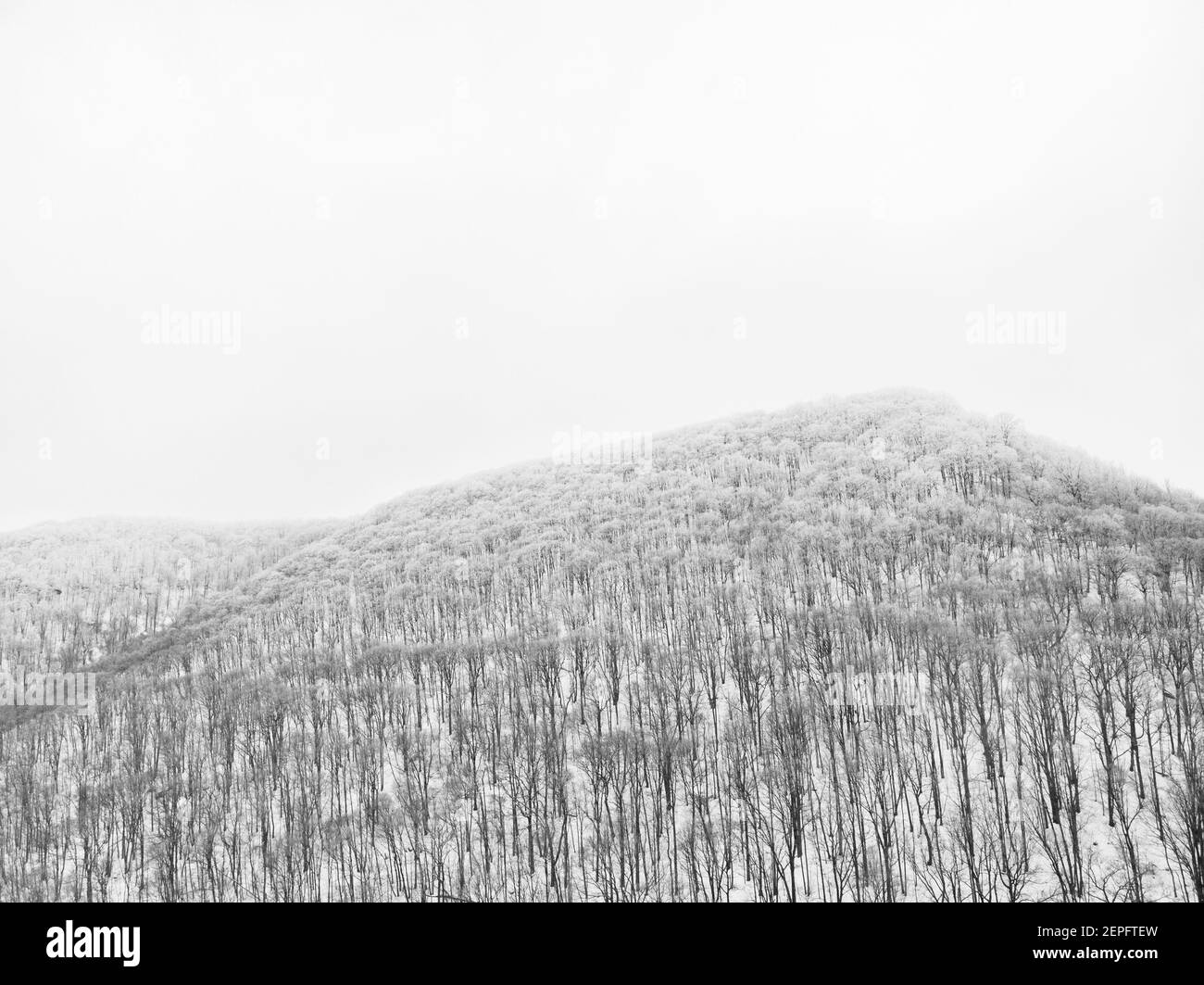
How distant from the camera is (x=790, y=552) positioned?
41.3 m

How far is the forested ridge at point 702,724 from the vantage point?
20125mm

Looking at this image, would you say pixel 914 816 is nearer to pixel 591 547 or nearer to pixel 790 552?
pixel 790 552

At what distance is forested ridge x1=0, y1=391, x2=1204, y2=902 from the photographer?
2012 centimetres

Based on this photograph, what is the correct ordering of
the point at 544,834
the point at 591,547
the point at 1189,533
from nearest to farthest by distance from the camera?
1. the point at 544,834
2. the point at 1189,533
3. the point at 591,547

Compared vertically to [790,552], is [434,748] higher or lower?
lower

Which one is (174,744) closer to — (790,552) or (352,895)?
(352,895)

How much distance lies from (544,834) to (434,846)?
398cm

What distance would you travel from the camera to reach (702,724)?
2661 cm

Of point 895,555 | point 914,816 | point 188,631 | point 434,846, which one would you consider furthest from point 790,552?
point 188,631

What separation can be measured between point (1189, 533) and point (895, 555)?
16832 mm
